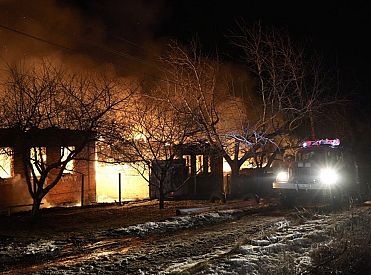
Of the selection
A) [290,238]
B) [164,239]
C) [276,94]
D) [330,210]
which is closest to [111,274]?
[164,239]

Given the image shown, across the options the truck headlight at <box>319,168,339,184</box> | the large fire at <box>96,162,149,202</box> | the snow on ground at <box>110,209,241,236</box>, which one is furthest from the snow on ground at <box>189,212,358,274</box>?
the large fire at <box>96,162,149,202</box>

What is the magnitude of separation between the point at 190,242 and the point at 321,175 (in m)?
7.56

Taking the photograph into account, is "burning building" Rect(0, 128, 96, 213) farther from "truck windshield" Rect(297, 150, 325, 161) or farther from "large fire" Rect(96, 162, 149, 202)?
"truck windshield" Rect(297, 150, 325, 161)

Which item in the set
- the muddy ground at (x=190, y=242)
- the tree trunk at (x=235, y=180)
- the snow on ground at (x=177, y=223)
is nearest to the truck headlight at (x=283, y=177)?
the muddy ground at (x=190, y=242)

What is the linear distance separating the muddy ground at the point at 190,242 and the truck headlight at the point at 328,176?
1.15m

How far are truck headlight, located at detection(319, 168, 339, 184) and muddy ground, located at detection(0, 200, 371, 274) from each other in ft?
3.79

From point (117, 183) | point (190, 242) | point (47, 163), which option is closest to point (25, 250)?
point (190, 242)

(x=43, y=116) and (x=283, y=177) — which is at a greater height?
(x=43, y=116)

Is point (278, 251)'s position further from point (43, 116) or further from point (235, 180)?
point (235, 180)

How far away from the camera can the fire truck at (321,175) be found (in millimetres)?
15492

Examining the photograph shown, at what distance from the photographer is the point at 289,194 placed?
16219 mm

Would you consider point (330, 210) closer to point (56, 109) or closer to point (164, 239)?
point (164, 239)

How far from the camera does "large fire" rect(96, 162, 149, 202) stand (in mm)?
21031

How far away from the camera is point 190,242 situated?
9.95 meters
